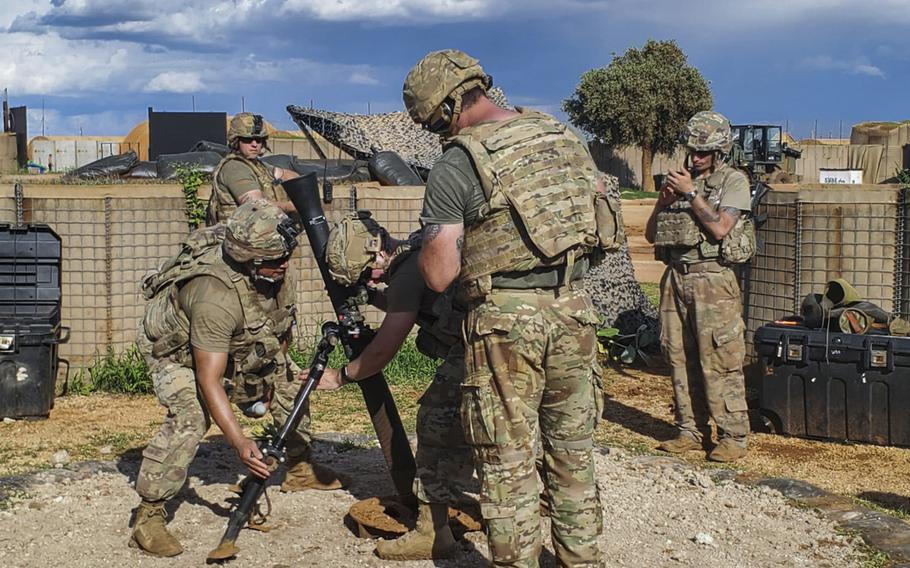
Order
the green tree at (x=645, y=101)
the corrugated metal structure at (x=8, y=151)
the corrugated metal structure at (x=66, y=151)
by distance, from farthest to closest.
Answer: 1. the green tree at (x=645, y=101)
2. the corrugated metal structure at (x=66, y=151)
3. the corrugated metal structure at (x=8, y=151)

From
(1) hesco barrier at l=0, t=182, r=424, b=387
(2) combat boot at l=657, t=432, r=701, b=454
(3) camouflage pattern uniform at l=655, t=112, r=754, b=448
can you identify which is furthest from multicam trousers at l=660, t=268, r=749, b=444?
(1) hesco barrier at l=0, t=182, r=424, b=387

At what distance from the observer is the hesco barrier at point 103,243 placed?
8.67 meters

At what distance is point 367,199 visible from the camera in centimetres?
956

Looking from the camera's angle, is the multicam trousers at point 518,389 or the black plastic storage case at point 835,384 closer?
the multicam trousers at point 518,389

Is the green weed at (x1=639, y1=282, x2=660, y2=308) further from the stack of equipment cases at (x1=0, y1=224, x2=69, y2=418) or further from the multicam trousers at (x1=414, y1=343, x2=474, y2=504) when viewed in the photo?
the multicam trousers at (x1=414, y1=343, x2=474, y2=504)

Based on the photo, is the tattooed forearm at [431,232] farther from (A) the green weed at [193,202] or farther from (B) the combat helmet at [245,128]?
(A) the green weed at [193,202]

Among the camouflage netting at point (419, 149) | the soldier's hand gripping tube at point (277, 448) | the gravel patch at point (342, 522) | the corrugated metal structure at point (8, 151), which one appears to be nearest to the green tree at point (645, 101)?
the corrugated metal structure at point (8, 151)

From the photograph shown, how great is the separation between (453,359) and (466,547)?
882 mm

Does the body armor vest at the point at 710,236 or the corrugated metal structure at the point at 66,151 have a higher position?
the corrugated metal structure at the point at 66,151

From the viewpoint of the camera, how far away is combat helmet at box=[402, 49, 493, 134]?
3.87m

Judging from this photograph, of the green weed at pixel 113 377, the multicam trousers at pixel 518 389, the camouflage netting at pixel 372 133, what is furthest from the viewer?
the camouflage netting at pixel 372 133

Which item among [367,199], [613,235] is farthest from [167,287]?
[367,199]

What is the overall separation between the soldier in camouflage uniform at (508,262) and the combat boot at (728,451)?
280cm

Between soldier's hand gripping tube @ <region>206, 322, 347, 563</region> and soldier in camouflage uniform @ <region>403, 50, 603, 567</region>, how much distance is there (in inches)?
29.1
